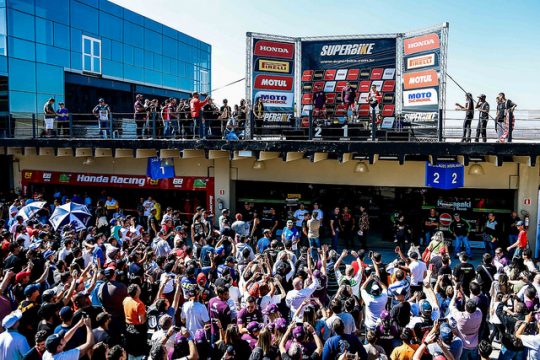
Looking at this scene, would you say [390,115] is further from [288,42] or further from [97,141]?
[97,141]

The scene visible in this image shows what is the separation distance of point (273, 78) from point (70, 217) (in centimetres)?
841

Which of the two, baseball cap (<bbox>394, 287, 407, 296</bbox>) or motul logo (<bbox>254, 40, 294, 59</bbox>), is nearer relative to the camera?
baseball cap (<bbox>394, 287, 407, 296</bbox>)

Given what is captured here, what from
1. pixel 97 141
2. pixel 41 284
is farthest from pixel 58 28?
pixel 41 284

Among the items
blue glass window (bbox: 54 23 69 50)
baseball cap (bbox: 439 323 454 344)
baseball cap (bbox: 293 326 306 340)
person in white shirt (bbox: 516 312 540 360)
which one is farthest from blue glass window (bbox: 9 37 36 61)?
person in white shirt (bbox: 516 312 540 360)

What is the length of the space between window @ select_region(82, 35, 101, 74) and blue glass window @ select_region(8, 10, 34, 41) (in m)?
4.27

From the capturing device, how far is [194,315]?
6047mm

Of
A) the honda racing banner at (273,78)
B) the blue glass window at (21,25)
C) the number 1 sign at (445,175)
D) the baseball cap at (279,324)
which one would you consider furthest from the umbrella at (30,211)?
the blue glass window at (21,25)

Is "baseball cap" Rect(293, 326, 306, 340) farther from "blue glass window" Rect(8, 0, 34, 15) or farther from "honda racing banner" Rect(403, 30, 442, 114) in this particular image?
"blue glass window" Rect(8, 0, 34, 15)

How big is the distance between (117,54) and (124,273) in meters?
29.5

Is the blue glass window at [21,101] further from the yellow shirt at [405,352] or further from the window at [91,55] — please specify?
the yellow shirt at [405,352]

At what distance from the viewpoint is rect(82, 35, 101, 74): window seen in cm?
3030

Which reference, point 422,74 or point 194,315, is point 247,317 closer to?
point 194,315

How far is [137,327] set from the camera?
6.33 meters

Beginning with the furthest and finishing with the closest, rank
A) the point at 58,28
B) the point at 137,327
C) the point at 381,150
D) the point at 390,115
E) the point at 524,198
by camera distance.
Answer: the point at 58,28, the point at 390,115, the point at 524,198, the point at 381,150, the point at 137,327
